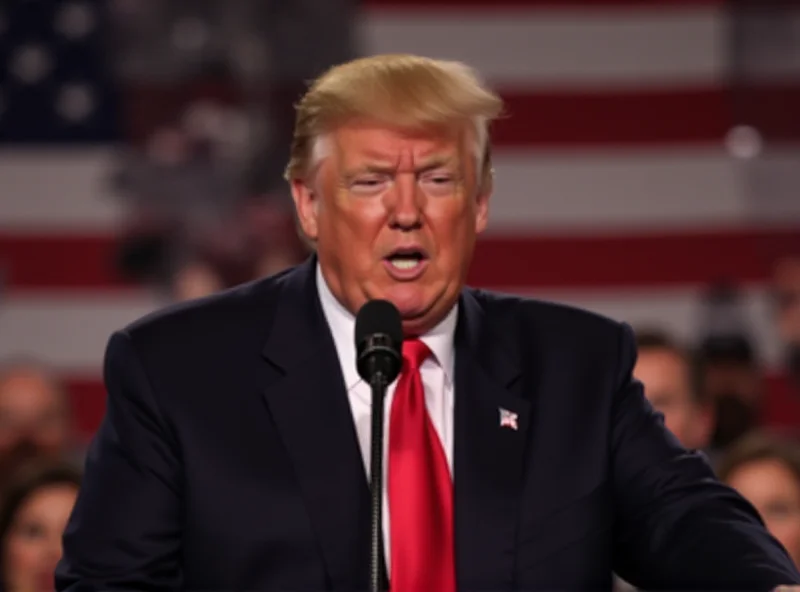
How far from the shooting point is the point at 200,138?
619 centimetres

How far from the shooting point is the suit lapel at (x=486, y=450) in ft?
6.49

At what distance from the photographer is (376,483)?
Result: 1.70 meters

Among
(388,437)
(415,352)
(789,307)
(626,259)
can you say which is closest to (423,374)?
(415,352)

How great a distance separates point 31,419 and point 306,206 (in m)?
2.58

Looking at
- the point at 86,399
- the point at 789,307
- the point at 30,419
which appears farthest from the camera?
the point at 86,399

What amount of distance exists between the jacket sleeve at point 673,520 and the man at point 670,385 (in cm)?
191

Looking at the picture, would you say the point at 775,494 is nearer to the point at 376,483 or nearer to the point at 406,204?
the point at 406,204

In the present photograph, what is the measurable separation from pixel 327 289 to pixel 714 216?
13.3 feet

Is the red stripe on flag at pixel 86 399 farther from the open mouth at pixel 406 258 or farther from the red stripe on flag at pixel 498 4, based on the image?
the open mouth at pixel 406 258

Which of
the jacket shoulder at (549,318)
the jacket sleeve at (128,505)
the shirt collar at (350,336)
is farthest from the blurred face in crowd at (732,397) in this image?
the jacket sleeve at (128,505)

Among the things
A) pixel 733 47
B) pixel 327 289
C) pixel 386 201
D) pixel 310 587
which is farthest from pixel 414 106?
pixel 733 47

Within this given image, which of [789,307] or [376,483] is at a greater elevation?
[376,483]

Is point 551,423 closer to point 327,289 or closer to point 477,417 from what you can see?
point 477,417

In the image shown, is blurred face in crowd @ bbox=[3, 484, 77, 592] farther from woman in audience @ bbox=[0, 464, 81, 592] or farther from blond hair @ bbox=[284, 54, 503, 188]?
blond hair @ bbox=[284, 54, 503, 188]
